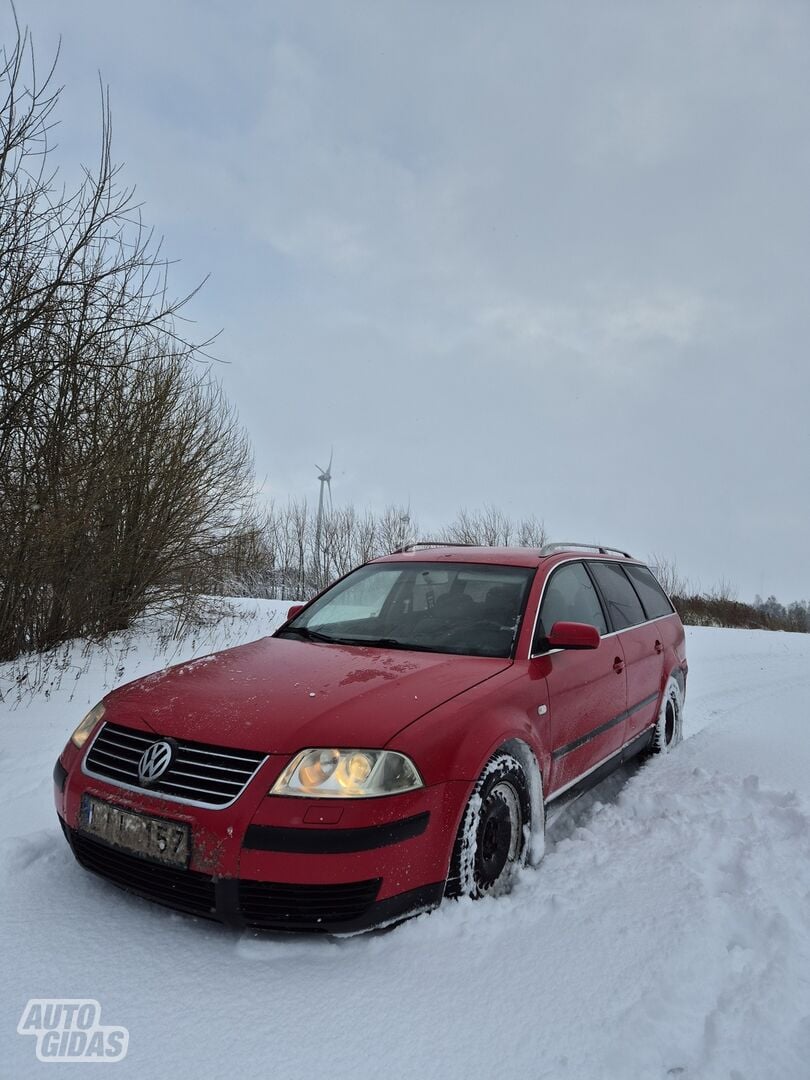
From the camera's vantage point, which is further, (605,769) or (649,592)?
(649,592)

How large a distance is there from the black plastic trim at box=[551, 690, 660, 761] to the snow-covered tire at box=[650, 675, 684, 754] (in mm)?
240

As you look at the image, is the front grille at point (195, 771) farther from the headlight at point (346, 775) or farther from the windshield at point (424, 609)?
the windshield at point (424, 609)

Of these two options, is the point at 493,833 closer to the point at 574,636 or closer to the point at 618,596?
the point at 574,636

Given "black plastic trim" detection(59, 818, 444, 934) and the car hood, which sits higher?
the car hood

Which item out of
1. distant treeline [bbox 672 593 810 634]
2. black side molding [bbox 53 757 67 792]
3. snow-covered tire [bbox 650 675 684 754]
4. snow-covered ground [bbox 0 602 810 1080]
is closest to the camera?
snow-covered ground [bbox 0 602 810 1080]

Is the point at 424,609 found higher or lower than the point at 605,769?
higher

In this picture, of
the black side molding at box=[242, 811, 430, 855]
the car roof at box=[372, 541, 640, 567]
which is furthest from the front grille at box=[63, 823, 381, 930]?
the car roof at box=[372, 541, 640, 567]

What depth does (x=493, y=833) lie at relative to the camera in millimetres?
2855

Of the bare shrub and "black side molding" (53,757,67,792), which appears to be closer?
"black side molding" (53,757,67,792)

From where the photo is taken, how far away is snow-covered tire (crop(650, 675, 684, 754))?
512 centimetres

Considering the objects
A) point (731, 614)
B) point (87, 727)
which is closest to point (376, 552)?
point (731, 614)

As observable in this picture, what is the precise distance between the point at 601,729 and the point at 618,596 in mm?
1164

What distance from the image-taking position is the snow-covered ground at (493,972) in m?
1.94

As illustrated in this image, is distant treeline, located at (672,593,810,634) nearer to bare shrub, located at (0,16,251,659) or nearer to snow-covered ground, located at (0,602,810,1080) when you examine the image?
bare shrub, located at (0,16,251,659)
